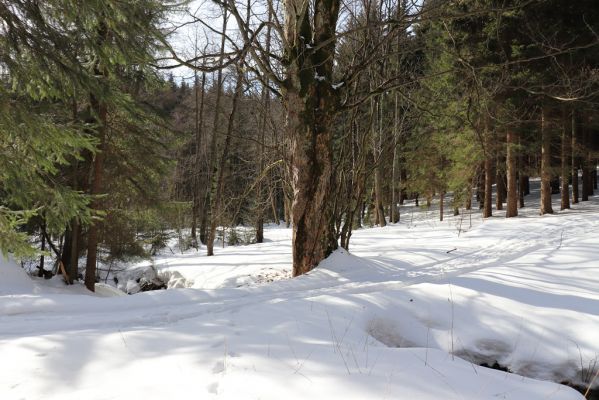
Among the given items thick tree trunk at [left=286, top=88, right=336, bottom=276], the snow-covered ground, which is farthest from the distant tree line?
the snow-covered ground

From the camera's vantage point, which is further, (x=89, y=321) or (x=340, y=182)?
(x=340, y=182)

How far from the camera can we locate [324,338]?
3385 millimetres

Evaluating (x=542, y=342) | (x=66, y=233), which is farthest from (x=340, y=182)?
(x=66, y=233)

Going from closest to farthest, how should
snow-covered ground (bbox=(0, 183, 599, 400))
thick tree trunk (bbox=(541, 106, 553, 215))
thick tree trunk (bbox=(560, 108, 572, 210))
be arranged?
snow-covered ground (bbox=(0, 183, 599, 400)) → thick tree trunk (bbox=(541, 106, 553, 215)) → thick tree trunk (bbox=(560, 108, 572, 210))

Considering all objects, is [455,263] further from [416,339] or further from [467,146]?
[467,146]

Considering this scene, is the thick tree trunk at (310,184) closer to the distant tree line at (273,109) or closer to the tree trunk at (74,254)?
the distant tree line at (273,109)

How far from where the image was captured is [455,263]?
24.3ft

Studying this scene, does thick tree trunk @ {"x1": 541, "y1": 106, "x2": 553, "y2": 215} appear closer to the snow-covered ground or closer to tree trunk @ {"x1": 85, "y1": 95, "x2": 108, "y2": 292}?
the snow-covered ground

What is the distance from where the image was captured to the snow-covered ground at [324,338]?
2.54 m

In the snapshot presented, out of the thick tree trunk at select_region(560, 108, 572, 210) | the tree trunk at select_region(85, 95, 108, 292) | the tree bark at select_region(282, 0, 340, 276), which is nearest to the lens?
the tree bark at select_region(282, 0, 340, 276)

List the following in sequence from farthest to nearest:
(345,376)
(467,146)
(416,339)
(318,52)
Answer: (467,146)
(318,52)
(416,339)
(345,376)

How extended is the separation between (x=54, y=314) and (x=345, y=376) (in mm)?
3427

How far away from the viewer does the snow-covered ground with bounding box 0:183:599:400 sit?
2.54 m

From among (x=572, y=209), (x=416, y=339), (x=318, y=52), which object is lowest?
(x=416, y=339)
